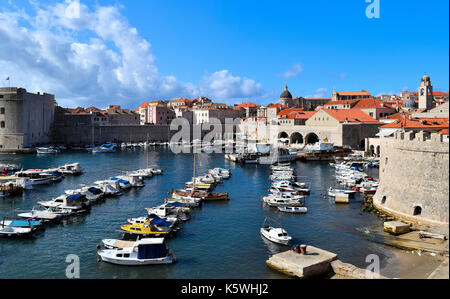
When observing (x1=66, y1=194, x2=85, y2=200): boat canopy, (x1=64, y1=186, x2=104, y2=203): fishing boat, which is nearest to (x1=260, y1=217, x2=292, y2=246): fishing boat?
(x1=66, y1=194, x2=85, y2=200): boat canopy

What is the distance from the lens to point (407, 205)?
60.3 ft

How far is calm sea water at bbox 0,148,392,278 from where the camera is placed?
48.1ft

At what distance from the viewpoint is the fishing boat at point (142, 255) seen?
15016 millimetres

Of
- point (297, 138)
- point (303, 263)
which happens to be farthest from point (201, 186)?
point (297, 138)

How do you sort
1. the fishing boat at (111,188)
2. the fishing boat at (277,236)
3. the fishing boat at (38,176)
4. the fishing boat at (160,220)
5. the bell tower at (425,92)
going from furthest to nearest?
the bell tower at (425,92)
the fishing boat at (38,176)
the fishing boat at (111,188)
the fishing boat at (160,220)
the fishing boat at (277,236)

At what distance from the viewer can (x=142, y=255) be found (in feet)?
49.4

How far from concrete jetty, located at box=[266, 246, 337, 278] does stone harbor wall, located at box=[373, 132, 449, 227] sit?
18.2 ft

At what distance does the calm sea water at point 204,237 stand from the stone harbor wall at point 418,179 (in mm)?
1683

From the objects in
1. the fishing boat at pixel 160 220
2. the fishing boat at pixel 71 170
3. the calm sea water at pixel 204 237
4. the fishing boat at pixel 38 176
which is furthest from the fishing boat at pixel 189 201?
the fishing boat at pixel 71 170

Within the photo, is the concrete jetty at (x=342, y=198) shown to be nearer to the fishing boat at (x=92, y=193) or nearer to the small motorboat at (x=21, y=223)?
the fishing boat at (x=92, y=193)

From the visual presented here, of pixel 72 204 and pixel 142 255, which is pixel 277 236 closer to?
pixel 142 255

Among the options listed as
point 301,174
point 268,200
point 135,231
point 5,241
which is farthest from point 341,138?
point 5,241

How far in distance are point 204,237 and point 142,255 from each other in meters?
3.95

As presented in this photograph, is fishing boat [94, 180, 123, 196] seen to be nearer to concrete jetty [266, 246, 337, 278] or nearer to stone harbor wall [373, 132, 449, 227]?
concrete jetty [266, 246, 337, 278]
